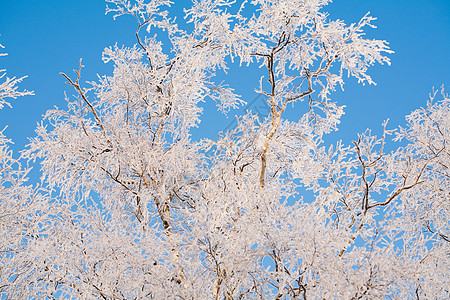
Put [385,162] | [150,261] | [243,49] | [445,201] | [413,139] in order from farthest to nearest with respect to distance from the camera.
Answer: [413,139]
[445,201]
[385,162]
[243,49]
[150,261]

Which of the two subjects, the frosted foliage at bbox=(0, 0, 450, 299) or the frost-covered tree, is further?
the frost-covered tree

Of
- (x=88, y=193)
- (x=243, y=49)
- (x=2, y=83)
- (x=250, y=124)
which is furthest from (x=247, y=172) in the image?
(x=2, y=83)

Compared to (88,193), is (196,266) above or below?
below

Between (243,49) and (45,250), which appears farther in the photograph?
(243,49)

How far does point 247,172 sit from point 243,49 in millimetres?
1901

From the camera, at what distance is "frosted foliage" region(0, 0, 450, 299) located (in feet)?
13.4

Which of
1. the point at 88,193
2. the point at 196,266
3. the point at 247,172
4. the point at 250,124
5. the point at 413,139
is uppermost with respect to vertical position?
the point at 413,139

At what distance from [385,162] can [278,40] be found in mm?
2442

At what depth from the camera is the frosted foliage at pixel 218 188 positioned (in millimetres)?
4094

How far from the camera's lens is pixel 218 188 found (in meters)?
5.65

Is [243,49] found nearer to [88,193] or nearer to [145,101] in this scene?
[145,101]

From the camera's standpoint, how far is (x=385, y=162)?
20.7 feet

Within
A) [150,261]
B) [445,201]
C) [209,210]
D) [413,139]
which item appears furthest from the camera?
[413,139]

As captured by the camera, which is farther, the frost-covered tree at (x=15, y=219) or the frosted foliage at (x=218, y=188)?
the frost-covered tree at (x=15, y=219)
